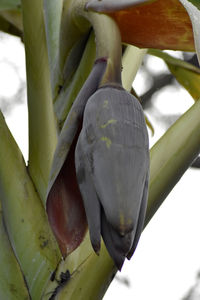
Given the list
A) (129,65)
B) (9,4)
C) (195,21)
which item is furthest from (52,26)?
(195,21)

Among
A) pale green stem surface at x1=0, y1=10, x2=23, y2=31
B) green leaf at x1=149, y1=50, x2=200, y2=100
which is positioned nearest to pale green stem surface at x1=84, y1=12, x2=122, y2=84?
green leaf at x1=149, y1=50, x2=200, y2=100

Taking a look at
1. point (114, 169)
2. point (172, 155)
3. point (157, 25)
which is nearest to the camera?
point (114, 169)

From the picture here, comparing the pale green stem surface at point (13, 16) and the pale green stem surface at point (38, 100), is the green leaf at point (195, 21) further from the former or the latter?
the pale green stem surface at point (13, 16)

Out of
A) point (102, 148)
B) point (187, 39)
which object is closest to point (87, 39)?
point (187, 39)

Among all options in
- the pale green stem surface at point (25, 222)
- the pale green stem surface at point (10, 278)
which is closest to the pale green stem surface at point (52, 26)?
the pale green stem surface at point (25, 222)

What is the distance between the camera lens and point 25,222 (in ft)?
2.10

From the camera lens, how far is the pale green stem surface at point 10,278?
0.62m

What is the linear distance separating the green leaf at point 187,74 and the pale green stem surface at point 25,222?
359 mm

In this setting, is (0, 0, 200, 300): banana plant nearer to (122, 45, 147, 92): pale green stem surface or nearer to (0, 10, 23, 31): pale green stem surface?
(122, 45, 147, 92): pale green stem surface

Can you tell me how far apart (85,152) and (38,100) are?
28 centimetres

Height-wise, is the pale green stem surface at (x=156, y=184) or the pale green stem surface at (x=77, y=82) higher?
the pale green stem surface at (x=77, y=82)

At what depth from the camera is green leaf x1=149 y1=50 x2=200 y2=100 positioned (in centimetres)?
92

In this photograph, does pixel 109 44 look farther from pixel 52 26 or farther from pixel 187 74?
pixel 187 74

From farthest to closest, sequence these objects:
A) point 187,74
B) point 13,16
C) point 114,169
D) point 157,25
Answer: point 13,16 → point 187,74 → point 157,25 → point 114,169
